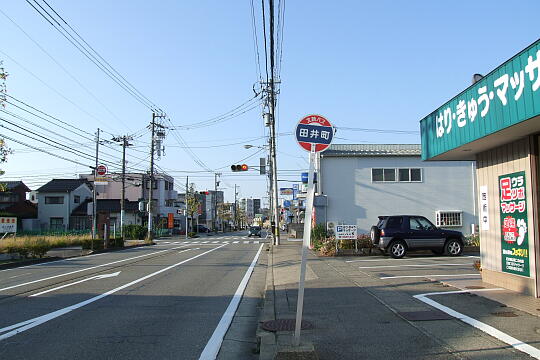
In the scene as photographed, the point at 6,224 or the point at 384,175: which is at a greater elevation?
the point at 384,175

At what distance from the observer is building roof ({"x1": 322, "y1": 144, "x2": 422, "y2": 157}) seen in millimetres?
27672

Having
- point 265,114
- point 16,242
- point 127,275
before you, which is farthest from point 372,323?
point 265,114

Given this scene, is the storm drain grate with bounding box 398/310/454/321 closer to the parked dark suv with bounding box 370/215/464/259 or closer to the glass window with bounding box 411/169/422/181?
the parked dark suv with bounding box 370/215/464/259

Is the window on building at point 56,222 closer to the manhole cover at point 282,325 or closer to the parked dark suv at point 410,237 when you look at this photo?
the parked dark suv at point 410,237

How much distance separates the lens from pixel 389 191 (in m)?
27.7

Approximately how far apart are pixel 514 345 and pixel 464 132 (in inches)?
180

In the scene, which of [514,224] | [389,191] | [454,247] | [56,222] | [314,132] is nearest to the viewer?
[314,132]

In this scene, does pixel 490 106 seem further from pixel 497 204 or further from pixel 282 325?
pixel 282 325

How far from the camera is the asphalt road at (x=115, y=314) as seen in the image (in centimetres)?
612

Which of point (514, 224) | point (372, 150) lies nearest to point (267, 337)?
point (514, 224)

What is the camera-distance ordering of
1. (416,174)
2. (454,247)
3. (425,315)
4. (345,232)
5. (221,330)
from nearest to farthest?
(221,330) → (425,315) → (454,247) → (345,232) → (416,174)

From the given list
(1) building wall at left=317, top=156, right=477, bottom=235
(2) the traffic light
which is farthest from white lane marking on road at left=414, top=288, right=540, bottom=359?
(2) the traffic light

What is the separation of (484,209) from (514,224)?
49.6 inches

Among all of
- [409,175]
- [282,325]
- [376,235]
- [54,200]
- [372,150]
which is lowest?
[282,325]
